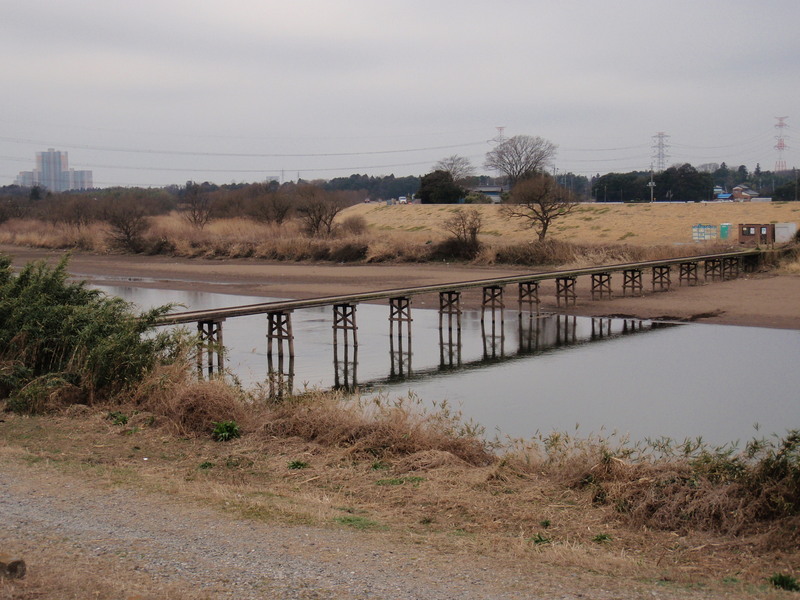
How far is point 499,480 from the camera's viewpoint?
29.8 ft

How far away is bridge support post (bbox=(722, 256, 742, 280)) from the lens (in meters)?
41.8

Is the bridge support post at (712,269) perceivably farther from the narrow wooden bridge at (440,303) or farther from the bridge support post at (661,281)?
the bridge support post at (661,281)

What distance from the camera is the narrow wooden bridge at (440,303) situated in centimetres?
2038

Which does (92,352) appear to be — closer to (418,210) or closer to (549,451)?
(549,451)

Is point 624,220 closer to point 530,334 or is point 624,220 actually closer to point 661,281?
Answer: point 661,281

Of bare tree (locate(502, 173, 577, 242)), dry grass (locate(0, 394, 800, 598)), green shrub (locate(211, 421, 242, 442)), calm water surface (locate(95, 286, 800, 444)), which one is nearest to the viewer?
dry grass (locate(0, 394, 800, 598))

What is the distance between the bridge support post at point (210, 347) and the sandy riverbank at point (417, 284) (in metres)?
13.6

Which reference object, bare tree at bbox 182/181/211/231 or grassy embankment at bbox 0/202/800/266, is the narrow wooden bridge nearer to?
grassy embankment at bbox 0/202/800/266

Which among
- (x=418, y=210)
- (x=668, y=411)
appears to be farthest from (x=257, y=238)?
(x=668, y=411)

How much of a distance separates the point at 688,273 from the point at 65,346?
105 feet

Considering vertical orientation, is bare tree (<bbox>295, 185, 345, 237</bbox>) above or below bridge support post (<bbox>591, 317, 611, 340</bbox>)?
above

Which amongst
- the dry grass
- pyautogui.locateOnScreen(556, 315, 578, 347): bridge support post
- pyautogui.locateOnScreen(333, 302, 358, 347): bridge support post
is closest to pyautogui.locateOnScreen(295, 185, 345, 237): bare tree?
pyautogui.locateOnScreen(556, 315, 578, 347): bridge support post

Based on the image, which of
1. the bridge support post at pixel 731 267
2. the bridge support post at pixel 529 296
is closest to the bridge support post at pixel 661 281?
the bridge support post at pixel 731 267

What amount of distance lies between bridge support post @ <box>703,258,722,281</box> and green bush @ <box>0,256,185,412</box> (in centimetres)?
3290
